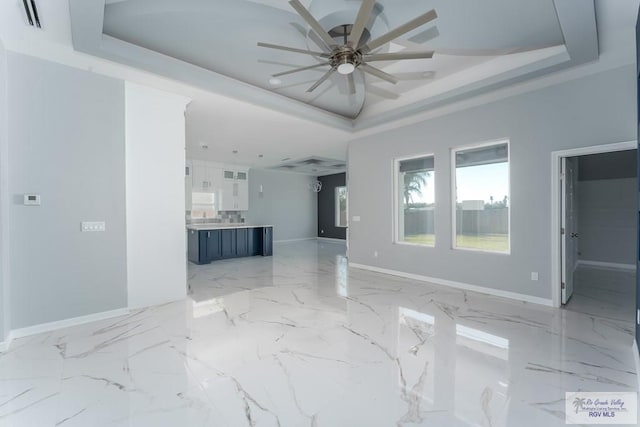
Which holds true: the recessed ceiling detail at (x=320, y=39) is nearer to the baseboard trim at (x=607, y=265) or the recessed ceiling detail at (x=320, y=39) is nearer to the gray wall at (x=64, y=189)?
the gray wall at (x=64, y=189)

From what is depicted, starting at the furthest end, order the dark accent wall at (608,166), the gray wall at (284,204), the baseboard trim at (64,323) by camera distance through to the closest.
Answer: the gray wall at (284,204) < the dark accent wall at (608,166) < the baseboard trim at (64,323)

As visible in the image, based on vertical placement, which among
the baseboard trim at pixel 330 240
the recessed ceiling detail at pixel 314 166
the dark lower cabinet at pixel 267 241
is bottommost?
the baseboard trim at pixel 330 240

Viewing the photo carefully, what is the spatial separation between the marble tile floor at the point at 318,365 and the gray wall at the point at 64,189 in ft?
1.31

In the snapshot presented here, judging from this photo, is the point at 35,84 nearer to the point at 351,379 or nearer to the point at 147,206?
the point at 147,206

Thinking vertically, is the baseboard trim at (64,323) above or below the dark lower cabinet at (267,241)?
below

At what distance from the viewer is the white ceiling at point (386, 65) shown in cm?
254

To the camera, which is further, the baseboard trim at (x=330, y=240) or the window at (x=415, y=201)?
the baseboard trim at (x=330, y=240)

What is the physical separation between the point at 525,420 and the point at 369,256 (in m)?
4.27

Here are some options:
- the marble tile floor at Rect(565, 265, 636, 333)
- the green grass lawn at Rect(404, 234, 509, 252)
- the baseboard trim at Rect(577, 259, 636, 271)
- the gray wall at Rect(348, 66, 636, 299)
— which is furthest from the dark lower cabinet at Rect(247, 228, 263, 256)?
the baseboard trim at Rect(577, 259, 636, 271)

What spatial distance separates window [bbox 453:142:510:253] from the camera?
421 centimetres

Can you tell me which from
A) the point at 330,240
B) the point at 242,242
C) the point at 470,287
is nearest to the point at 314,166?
the point at 330,240

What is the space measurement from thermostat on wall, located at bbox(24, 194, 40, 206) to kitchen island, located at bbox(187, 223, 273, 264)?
3.76 m

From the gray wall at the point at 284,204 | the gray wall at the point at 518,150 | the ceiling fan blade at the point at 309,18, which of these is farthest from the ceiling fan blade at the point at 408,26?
the gray wall at the point at 284,204

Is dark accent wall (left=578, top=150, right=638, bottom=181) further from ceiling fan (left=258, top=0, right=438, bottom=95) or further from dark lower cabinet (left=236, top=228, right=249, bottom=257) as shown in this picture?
dark lower cabinet (left=236, top=228, right=249, bottom=257)
